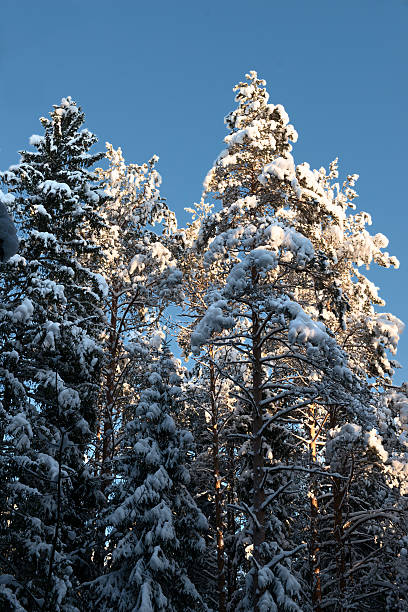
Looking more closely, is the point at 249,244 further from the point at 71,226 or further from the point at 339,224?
the point at 71,226

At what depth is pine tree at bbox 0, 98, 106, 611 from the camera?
10078mm

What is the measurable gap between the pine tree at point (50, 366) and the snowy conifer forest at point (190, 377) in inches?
2.2

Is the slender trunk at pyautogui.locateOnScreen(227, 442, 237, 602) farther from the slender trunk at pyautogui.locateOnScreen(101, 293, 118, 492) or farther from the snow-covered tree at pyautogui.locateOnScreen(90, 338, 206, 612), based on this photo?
the snow-covered tree at pyautogui.locateOnScreen(90, 338, 206, 612)

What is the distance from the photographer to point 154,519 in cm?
1170

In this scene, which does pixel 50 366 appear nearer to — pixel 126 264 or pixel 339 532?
pixel 126 264

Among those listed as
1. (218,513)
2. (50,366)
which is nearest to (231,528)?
(218,513)

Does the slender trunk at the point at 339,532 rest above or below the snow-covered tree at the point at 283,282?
below

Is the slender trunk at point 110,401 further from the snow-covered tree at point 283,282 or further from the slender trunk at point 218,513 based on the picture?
the snow-covered tree at point 283,282

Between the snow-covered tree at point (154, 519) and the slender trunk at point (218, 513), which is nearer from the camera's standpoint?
the snow-covered tree at point (154, 519)

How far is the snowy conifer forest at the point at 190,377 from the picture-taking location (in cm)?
Answer: 1011

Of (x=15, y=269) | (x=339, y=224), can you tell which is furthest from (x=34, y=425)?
(x=339, y=224)

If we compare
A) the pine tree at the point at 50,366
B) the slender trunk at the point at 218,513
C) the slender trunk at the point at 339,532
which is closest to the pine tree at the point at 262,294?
the slender trunk at the point at 218,513

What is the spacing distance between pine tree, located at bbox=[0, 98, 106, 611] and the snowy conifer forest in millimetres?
56

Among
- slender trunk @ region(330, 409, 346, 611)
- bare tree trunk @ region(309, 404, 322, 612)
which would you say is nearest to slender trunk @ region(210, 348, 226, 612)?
bare tree trunk @ region(309, 404, 322, 612)
